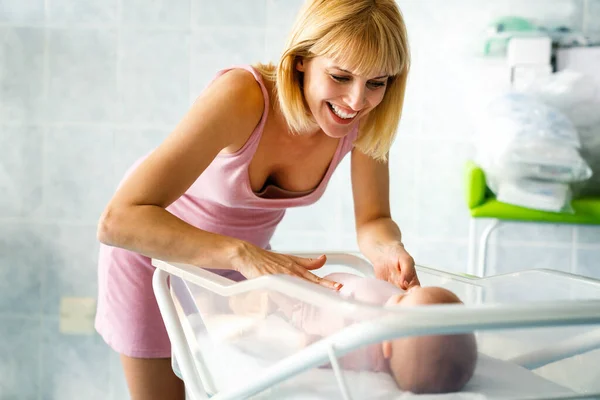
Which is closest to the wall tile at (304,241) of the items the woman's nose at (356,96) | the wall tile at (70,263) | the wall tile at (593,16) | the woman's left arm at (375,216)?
the wall tile at (70,263)

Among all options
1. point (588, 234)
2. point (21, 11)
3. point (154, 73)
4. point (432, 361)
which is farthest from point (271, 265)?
point (21, 11)

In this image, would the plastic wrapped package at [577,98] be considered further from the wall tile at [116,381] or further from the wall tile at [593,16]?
the wall tile at [116,381]

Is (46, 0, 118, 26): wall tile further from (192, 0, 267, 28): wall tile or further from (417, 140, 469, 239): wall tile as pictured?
(417, 140, 469, 239): wall tile

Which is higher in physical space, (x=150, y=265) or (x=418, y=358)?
(x=418, y=358)

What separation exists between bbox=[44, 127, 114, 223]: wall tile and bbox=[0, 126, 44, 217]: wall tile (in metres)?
0.03

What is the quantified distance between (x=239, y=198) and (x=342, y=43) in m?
0.32

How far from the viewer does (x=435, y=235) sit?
2.20m

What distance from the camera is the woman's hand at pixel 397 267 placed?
3.53 ft

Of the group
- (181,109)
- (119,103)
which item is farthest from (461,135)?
(119,103)

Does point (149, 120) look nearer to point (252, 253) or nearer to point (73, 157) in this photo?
point (73, 157)

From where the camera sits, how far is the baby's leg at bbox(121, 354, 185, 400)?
4.49 feet

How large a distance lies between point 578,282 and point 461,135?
1295 mm

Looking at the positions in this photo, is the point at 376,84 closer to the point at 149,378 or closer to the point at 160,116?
the point at 149,378

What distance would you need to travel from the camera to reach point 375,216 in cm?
138
